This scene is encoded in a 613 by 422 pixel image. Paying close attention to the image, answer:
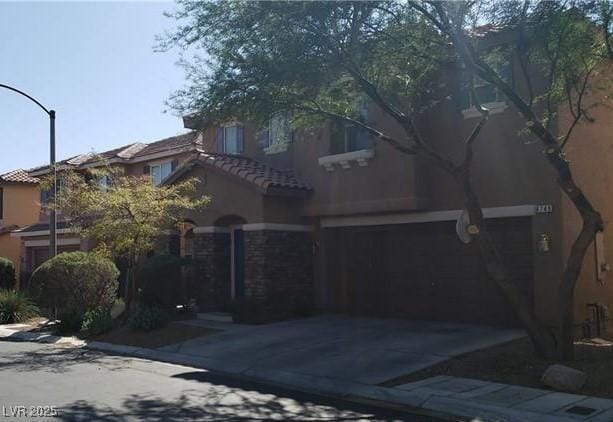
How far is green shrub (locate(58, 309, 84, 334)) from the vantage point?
17453mm

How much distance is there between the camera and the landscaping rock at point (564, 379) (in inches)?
355

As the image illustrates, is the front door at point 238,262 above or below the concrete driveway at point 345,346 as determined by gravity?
above

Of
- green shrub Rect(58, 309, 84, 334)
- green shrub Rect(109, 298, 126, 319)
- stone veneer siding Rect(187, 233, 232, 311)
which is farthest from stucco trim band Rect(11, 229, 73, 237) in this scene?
stone veneer siding Rect(187, 233, 232, 311)

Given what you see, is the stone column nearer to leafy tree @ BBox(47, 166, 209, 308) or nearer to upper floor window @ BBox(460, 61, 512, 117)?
leafy tree @ BBox(47, 166, 209, 308)

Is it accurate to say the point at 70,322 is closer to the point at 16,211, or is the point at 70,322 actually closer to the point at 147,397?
the point at 147,397

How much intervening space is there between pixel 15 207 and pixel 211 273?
19107mm

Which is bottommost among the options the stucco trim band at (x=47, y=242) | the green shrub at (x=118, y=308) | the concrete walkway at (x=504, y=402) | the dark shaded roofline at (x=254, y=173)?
the concrete walkway at (x=504, y=402)

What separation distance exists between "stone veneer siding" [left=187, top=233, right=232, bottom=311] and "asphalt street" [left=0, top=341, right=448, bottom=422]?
231 inches

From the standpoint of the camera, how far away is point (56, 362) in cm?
1280

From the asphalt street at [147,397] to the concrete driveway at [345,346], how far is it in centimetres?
112

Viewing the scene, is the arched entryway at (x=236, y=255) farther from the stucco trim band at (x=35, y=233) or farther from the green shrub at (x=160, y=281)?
the stucco trim band at (x=35, y=233)

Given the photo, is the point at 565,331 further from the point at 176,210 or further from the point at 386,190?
the point at 176,210

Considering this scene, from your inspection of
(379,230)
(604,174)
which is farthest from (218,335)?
(604,174)

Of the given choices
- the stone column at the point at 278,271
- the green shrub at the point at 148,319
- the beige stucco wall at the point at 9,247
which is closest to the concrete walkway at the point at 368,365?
the stone column at the point at 278,271
